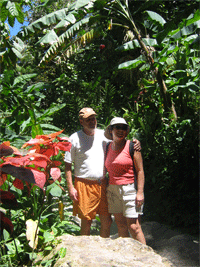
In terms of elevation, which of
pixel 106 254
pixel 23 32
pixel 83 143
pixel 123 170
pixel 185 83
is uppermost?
pixel 23 32

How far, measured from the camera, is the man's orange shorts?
292 cm

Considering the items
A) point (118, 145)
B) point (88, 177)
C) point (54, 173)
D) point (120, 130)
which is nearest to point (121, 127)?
point (120, 130)

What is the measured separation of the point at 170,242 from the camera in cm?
364

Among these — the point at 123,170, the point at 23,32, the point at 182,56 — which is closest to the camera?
the point at 123,170

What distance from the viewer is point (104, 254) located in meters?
2.00

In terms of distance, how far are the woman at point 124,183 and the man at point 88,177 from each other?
11 cm

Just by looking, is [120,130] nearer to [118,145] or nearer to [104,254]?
[118,145]

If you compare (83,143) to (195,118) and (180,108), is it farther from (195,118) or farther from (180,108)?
(180,108)

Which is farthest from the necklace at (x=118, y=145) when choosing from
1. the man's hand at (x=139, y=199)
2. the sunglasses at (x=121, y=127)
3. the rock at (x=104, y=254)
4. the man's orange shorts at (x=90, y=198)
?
the rock at (x=104, y=254)

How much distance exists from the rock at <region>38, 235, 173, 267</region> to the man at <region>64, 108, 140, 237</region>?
2.11 ft

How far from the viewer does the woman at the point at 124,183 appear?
275 cm

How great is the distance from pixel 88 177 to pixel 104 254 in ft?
3.33

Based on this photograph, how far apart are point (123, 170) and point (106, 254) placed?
943 mm

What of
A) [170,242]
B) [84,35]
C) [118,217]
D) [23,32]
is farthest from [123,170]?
[84,35]
